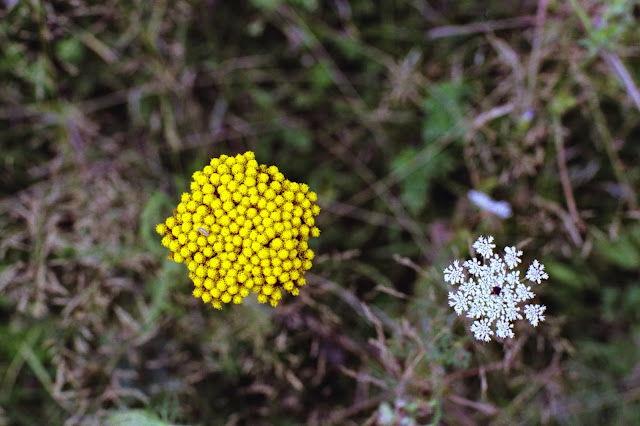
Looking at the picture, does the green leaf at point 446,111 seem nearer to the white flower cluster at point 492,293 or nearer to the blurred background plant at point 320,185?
the blurred background plant at point 320,185

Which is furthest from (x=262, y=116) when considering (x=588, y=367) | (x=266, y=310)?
(x=588, y=367)

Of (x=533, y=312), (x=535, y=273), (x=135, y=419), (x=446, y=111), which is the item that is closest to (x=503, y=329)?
(x=533, y=312)

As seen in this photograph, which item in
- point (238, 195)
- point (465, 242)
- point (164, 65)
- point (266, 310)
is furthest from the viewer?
point (164, 65)

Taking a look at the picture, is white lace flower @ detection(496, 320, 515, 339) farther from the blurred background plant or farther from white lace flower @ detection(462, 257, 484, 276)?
the blurred background plant

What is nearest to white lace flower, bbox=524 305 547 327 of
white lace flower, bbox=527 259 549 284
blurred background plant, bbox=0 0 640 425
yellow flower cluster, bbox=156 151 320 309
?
white lace flower, bbox=527 259 549 284

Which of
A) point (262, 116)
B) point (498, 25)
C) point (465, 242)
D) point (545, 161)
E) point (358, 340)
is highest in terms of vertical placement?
point (498, 25)

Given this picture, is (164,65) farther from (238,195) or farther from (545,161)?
(545,161)
